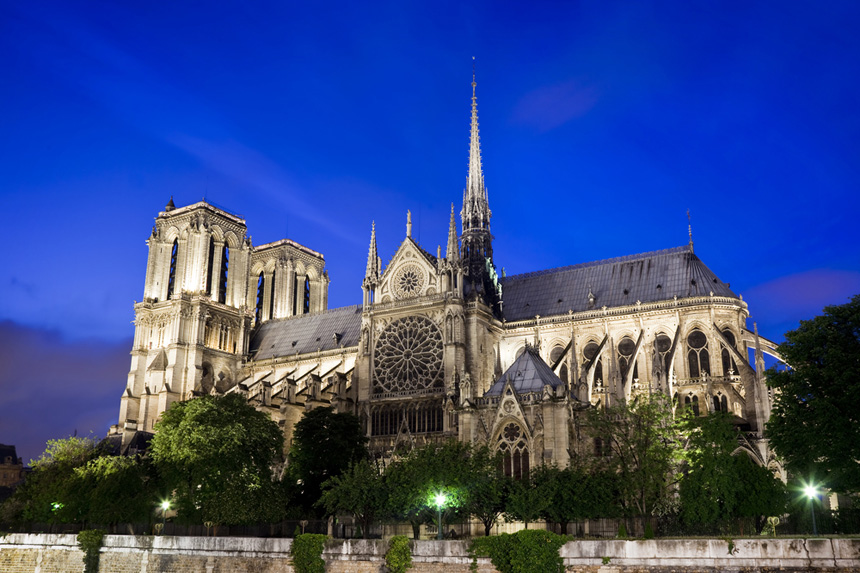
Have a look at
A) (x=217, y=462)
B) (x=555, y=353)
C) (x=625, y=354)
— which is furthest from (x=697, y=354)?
(x=217, y=462)

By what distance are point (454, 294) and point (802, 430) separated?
29.8 meters

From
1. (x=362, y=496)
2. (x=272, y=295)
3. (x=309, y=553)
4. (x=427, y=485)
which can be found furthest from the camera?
(x=272, y=295)

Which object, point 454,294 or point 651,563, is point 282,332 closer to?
point 454,294

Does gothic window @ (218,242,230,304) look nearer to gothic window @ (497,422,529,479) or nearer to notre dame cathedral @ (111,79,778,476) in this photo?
notre dame cathedral @ (111,79,778,476)

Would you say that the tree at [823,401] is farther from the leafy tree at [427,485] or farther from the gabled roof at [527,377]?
the leafy tree at [427,485]

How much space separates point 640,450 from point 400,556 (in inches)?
520

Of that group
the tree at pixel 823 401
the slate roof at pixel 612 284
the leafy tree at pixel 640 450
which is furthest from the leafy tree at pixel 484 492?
the slate roof at pixel 612 284

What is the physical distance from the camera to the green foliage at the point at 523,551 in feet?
85.7

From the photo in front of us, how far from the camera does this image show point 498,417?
39781mm

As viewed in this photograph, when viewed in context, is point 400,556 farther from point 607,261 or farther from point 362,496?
point 607,261

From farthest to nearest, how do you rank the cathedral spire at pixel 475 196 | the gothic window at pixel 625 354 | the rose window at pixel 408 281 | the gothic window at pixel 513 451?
1. the cathedral spire at pixel 475 196
2. the rose window at pixel 408 281
3. the gothic window at pixel 625 354
4. the gothic window at pixel 513 451

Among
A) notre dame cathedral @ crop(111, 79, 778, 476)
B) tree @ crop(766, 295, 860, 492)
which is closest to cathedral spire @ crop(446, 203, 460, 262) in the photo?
notre dame cathedral @ crop(111, 79, 778, 476)

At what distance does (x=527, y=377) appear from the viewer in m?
41.9

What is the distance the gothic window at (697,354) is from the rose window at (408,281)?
62.3ft
